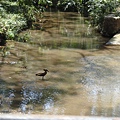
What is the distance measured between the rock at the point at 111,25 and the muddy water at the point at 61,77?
921 millimetres

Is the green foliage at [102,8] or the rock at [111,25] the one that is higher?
the green foliage at [102,8]

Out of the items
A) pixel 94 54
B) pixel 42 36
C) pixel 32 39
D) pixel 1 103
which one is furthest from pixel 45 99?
pixel 42 36

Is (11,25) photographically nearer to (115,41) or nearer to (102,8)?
(115,41)

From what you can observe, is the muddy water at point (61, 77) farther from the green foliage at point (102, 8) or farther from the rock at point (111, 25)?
the green foliage at point (102, 8)

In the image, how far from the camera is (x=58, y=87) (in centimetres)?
586

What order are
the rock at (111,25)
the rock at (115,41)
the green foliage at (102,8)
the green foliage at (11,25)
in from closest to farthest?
the green foliage at (11,25) → the rock at (115,41) → the rock at (111,25) → the green foliage at (102,8)

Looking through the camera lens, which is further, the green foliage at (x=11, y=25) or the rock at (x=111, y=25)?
the rock at (x=111, y=25)

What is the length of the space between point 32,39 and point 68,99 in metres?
5.50

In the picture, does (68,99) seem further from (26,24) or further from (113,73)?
(26,24)

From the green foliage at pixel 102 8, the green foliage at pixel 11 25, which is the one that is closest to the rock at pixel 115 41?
the green foliage at pixel 102 8

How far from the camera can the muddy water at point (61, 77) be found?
193 inches

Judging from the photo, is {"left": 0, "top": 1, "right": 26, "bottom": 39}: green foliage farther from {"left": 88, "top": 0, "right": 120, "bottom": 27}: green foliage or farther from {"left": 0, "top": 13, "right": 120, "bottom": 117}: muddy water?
{"left": 88, "top": 0, "right": 120, "bottom": 27}: green foliage

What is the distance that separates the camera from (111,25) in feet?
38.2

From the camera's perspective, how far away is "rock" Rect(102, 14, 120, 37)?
37.9 feet
